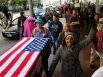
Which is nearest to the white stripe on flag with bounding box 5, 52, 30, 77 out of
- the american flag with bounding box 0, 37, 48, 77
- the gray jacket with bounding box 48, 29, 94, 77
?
the american flag with bounding box 0, 37, 48, 77

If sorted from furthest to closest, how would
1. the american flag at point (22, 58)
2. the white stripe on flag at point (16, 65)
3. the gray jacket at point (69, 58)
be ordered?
the gray jacket at point (69, 58), the american flag at point (22, 58), the white stripe on flag at point (16, 65)

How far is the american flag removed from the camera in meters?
4.76

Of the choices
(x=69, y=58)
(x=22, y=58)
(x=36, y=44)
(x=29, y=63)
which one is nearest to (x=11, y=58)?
(x=22, y=58)

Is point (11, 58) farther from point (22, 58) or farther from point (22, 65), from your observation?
point (22, 65)

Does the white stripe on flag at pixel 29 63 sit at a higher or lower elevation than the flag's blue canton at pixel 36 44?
higher

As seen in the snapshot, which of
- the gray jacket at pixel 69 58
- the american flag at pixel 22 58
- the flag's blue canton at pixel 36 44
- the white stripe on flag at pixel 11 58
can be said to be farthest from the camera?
the flag's blue canton at pixel 36 44

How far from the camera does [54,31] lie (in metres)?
11.1

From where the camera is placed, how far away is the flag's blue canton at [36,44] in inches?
251

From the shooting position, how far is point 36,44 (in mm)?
6730

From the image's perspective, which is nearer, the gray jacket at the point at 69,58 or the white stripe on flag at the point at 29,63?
the white stripe on flag at the point at 29,63

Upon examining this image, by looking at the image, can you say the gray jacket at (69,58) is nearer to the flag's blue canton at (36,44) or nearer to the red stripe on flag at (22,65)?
the red stripe on flag at (22,65)

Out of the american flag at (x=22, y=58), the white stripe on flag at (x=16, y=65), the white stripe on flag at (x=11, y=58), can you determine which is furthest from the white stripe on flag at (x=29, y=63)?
the white stripe on flag at (x=11, y=58)

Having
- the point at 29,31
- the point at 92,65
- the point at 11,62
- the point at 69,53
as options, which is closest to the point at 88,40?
the point at 69,53

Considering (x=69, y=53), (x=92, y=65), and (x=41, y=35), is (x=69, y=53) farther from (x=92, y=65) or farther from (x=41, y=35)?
(x=92, y=65)
